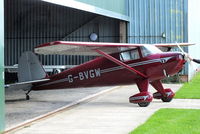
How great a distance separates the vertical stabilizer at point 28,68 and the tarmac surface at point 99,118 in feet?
6.75

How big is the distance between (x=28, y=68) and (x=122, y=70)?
137 inches

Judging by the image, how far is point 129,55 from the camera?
13.4m

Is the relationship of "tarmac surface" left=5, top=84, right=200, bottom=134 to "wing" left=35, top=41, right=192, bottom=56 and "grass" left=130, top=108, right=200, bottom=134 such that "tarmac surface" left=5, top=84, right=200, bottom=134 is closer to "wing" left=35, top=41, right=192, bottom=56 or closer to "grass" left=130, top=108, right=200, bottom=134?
"grass" left=130, top=108, right=200, bottom=134

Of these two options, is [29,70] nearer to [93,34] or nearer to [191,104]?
[191,104]

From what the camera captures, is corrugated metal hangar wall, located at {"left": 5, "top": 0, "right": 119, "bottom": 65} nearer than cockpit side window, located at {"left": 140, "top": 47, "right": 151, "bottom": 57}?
No

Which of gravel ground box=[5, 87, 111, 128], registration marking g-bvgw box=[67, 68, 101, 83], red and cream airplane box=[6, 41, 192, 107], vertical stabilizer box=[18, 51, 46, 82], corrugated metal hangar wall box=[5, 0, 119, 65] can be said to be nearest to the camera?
gravel ground box=[5, 87, 111, 128]

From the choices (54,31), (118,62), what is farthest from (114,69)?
(54,31)

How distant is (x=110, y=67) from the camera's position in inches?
535

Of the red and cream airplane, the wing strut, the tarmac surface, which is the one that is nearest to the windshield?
the red and cream airplane

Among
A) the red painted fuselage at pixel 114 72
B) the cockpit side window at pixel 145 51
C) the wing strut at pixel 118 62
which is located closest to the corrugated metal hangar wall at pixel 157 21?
the red painted fuselage at pixel 114 72

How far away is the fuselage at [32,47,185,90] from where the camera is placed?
12.8 m

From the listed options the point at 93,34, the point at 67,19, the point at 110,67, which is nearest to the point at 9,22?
the point at 67,19

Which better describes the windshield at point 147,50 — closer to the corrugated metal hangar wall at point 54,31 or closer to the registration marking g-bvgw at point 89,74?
the registration marking g-bvgw at point 89,74

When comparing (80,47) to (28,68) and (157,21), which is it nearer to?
(28,68)
